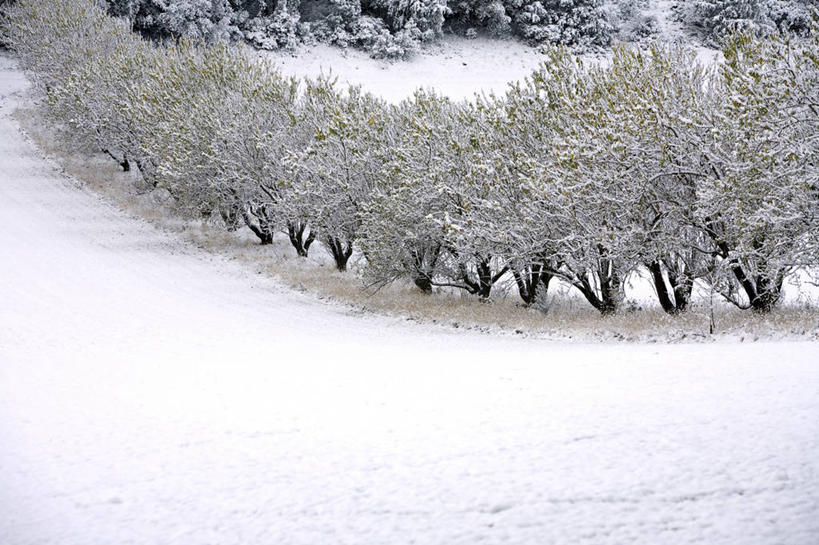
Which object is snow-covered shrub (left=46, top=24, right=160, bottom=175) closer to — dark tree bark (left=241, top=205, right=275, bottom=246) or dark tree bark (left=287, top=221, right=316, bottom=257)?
dark tree bark (left=241, top=205, right=275, bottom=246)

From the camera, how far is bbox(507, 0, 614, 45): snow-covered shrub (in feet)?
176

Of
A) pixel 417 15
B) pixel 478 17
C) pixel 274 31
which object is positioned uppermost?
pixel 478 17

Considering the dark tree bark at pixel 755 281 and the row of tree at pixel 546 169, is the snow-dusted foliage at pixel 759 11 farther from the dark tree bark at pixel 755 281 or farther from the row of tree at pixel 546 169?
the dark tree bark at pixel 755 281

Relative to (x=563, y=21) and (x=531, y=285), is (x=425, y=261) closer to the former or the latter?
(x=531, y=285)

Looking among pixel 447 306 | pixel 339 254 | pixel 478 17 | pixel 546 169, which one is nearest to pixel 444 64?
pixel 478 17

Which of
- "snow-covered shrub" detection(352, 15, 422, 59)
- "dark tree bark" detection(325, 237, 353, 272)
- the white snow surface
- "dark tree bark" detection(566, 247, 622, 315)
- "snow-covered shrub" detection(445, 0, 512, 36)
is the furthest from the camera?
"snow-covered shrub" detection(445, 0, 512, 36)

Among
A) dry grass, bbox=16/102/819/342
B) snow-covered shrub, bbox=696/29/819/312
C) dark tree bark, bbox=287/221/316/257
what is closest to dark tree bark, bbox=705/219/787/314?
snow-covered shrub, bbox=696/29/819/312

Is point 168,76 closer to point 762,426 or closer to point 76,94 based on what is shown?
point 76,94

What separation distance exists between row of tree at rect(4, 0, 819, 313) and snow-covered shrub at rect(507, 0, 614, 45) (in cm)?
3605

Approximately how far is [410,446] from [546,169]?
10350 millimetres

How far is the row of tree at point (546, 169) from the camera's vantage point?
11969 mm

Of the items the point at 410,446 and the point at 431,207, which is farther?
the point at 431,207

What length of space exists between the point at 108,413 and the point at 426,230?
12.2m

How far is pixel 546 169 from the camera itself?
48.3ft
